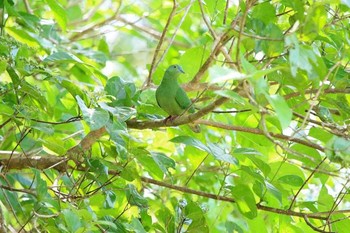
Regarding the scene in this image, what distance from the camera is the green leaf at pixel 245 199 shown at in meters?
2.12

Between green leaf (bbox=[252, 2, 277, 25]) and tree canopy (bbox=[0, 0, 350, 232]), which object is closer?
tree canopy (bbox=[0, 0, 350, 232])

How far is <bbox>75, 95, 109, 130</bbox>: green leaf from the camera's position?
174cm

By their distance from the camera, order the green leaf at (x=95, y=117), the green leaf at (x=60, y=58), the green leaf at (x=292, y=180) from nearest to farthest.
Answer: the green leaf at (x=95, y=117) → the green leaf at (x=292, y=180) → the green leaf at (x=60, y=58)

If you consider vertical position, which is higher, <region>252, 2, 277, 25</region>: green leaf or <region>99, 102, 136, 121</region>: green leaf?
<region>252, 2, 277, 25</region>: green leaf

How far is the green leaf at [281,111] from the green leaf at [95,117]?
0.54m

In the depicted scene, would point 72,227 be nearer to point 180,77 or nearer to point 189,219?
point 189,219

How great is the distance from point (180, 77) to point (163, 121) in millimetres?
438

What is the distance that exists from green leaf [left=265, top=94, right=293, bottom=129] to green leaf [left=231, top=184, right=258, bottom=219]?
2.60ft

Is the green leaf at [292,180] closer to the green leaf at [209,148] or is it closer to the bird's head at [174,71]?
the green leaf at [209,148]

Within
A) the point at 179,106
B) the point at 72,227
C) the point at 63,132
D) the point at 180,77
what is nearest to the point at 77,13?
the point at 63,132

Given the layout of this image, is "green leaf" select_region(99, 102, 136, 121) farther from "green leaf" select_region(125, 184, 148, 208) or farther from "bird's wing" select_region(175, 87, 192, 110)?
"green leaf" select_region(125, 184, 148, 208)

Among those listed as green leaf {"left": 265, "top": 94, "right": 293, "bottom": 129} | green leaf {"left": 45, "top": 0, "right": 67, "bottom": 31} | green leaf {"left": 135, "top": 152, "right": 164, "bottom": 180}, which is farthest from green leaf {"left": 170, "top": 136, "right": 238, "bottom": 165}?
green leaf {"left": 45, "top": 0, "right": 67, "bottom": 31}

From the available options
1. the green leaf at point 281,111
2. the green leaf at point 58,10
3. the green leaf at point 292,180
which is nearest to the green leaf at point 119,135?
the green leaf at point 292,180

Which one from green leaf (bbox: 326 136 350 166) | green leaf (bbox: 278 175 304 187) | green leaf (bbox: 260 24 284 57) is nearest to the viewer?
green leaf (bbox: 326 136 350 166)
